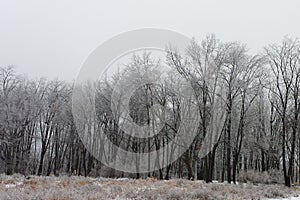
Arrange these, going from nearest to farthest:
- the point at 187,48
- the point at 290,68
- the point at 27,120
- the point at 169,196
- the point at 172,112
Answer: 1. the point at 169,196
2. the point at 290,68
3. the point at 187,48
4. the point at 172,112
5. the point at 27,120

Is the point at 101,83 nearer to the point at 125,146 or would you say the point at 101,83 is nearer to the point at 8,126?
the point at 125,146

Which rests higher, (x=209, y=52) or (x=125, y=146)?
(x=209, y=52)

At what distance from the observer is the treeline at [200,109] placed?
25688 mm

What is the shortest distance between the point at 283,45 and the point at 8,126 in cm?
2628

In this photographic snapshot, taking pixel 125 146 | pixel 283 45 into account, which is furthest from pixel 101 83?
pixel 283 45

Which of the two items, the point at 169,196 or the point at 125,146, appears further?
the point at 125,146

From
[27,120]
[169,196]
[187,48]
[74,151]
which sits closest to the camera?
[169,196]

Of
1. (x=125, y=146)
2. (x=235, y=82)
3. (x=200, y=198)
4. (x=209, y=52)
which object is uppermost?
(x=209, y=52)

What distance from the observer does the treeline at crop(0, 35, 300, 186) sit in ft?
84.3

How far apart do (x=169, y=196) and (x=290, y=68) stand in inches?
724

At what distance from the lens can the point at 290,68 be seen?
24688 mm

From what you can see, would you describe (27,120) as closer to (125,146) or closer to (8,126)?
(8,126)

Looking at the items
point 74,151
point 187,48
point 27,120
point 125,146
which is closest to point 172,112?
point 187,48

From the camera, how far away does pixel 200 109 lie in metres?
25.8
